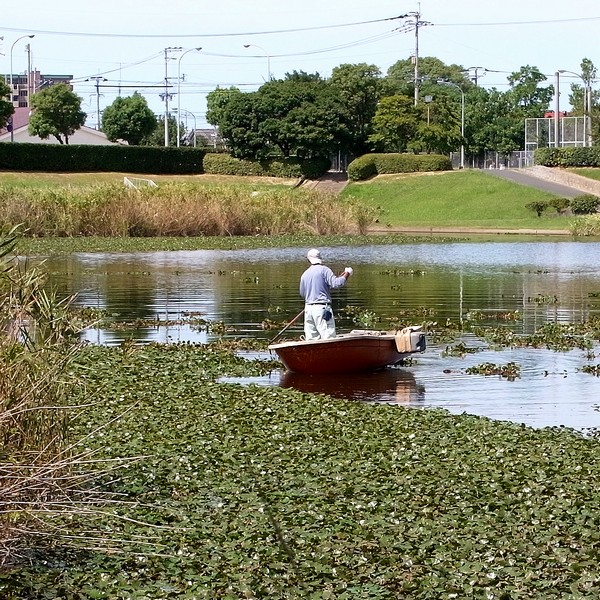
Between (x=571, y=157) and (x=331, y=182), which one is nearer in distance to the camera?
(x=571, y=157)

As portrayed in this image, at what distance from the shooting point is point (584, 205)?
73812 mm

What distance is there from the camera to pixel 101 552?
10.1 meters

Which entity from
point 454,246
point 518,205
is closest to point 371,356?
point 454,246

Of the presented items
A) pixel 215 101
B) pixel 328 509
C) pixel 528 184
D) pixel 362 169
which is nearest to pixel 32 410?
pixel 328 509

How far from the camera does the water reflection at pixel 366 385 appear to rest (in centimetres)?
1897

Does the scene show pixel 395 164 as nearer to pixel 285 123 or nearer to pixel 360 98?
pixel 285 123

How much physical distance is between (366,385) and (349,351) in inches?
29.2

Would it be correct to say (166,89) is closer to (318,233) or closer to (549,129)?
(549,129)

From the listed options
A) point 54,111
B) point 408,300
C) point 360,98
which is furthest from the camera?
point 54,111

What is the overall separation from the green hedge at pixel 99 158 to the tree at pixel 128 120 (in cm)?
2524

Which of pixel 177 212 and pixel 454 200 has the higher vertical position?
pixel 454 200

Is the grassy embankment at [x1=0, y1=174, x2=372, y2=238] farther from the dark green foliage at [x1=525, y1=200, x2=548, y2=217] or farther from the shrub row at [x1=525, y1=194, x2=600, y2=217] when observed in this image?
the shrub row at [x1=525, y1=194, x2=600, y2=217]

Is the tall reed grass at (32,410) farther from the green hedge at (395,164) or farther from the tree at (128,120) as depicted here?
the tree at (128,120)

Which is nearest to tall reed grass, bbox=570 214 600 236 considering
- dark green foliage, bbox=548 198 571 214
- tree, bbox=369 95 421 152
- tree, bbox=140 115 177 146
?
dark green foliage, bbox=548 198 571 214
